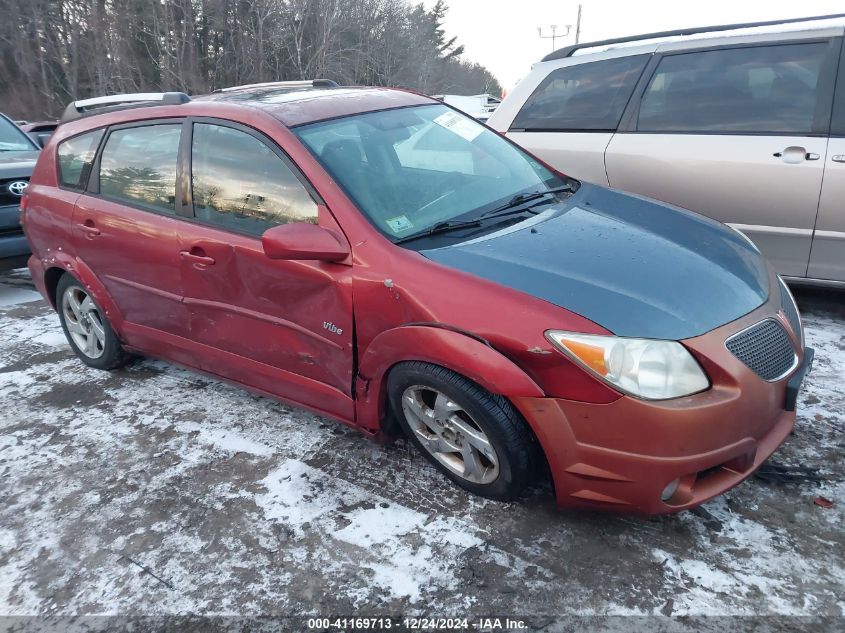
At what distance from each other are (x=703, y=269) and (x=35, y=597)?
2.75 meters

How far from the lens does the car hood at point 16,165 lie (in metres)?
5.79

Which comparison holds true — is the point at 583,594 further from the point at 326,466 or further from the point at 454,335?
the point at 326,466

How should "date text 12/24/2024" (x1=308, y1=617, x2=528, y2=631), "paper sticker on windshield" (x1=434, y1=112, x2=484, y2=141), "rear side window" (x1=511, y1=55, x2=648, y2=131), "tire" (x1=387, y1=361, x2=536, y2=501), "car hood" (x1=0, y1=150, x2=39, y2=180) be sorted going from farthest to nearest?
"car hood" (x1=0, y1=150, x2=39, y2=180)
"rear side window" (x1=511, y1=55, x2=648, y2=131)
"paper sticker on windshield" (x1=434, y1=112, x2=484, y2=141)
"tire" (x1=387, y1=361, x2=536, y2=501)
"date text 12/24/2024" (x1=308, y1=617, x2=528, y2=631)

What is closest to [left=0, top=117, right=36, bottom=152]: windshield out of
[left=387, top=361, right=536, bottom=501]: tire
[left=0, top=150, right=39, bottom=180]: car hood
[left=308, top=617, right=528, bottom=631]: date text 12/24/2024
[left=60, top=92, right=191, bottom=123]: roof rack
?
[left=0, top=150, right=39, bottom=180]: car hood

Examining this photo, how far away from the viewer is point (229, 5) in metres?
30.9

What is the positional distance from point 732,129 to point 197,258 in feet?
11.0

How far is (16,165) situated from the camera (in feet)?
19.5

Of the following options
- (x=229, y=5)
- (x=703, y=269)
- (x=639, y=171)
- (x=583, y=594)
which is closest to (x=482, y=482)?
(x=583, y=594)

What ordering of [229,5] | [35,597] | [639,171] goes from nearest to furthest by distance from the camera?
1. [35,597]
2. [639,171]
3. [229,5]

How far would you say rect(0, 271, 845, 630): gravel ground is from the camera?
2.14 m

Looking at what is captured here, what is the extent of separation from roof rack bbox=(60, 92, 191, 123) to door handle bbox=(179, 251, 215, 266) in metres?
0.89

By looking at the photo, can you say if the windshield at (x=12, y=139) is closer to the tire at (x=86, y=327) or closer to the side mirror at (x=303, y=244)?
the tire at (x=86, y=327)

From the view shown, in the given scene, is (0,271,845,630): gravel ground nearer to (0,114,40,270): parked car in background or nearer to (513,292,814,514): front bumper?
(513,292,814,514): front bumper

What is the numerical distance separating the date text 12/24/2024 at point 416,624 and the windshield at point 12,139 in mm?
6774
